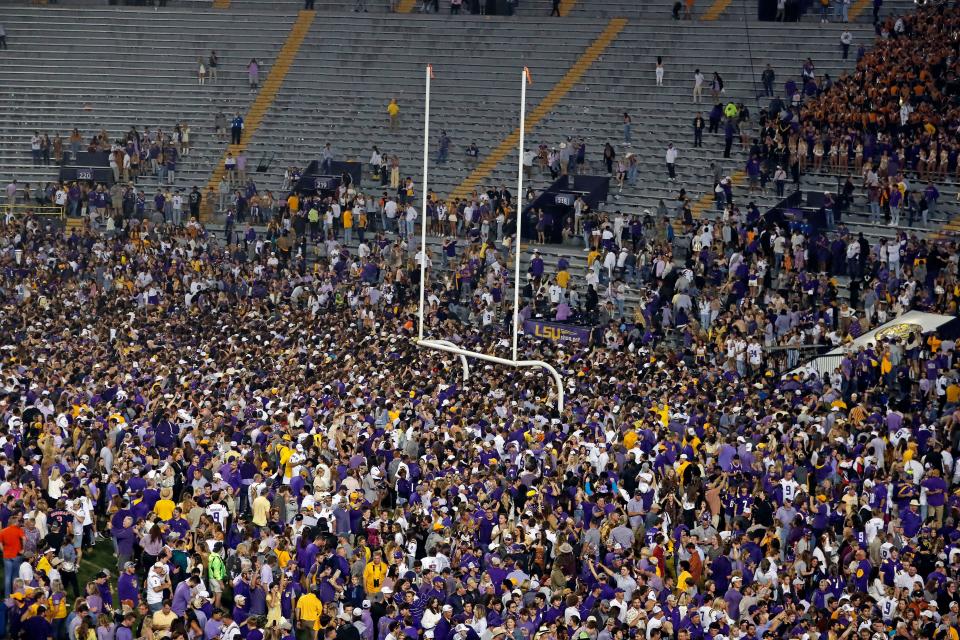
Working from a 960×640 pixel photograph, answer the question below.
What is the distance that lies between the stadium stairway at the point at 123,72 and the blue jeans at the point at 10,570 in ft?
78.1

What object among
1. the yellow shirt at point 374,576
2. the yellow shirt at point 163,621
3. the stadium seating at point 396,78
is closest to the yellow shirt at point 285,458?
the yellow shirt at point 374,576

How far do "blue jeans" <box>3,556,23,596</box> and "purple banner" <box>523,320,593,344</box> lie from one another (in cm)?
1328

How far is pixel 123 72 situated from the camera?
45.0 m

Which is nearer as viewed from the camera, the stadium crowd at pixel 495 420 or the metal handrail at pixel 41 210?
the stadium crowd at pixel 495 420

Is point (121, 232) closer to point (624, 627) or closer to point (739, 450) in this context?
point (739, 450)

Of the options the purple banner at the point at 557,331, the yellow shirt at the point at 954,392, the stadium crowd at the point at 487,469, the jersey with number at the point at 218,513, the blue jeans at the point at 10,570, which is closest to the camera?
the stadium crowd at the point at 487,469

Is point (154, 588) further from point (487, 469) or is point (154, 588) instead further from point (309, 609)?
point (487, 469)

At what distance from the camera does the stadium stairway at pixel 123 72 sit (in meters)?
43.1

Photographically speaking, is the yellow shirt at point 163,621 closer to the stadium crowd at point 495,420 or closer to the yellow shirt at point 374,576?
the stadium crowd at point 495,420

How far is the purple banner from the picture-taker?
29.7 meters

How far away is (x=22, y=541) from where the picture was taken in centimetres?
1839

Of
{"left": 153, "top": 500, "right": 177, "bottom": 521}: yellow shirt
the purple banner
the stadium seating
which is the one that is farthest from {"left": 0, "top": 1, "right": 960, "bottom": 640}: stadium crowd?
the stadium seating

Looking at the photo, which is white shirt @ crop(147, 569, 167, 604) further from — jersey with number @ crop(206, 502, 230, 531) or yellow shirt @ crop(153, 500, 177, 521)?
yellow shirt @ crop(153, 500, 177, 521)

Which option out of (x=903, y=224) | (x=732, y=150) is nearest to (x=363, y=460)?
(x=903, y=224)
